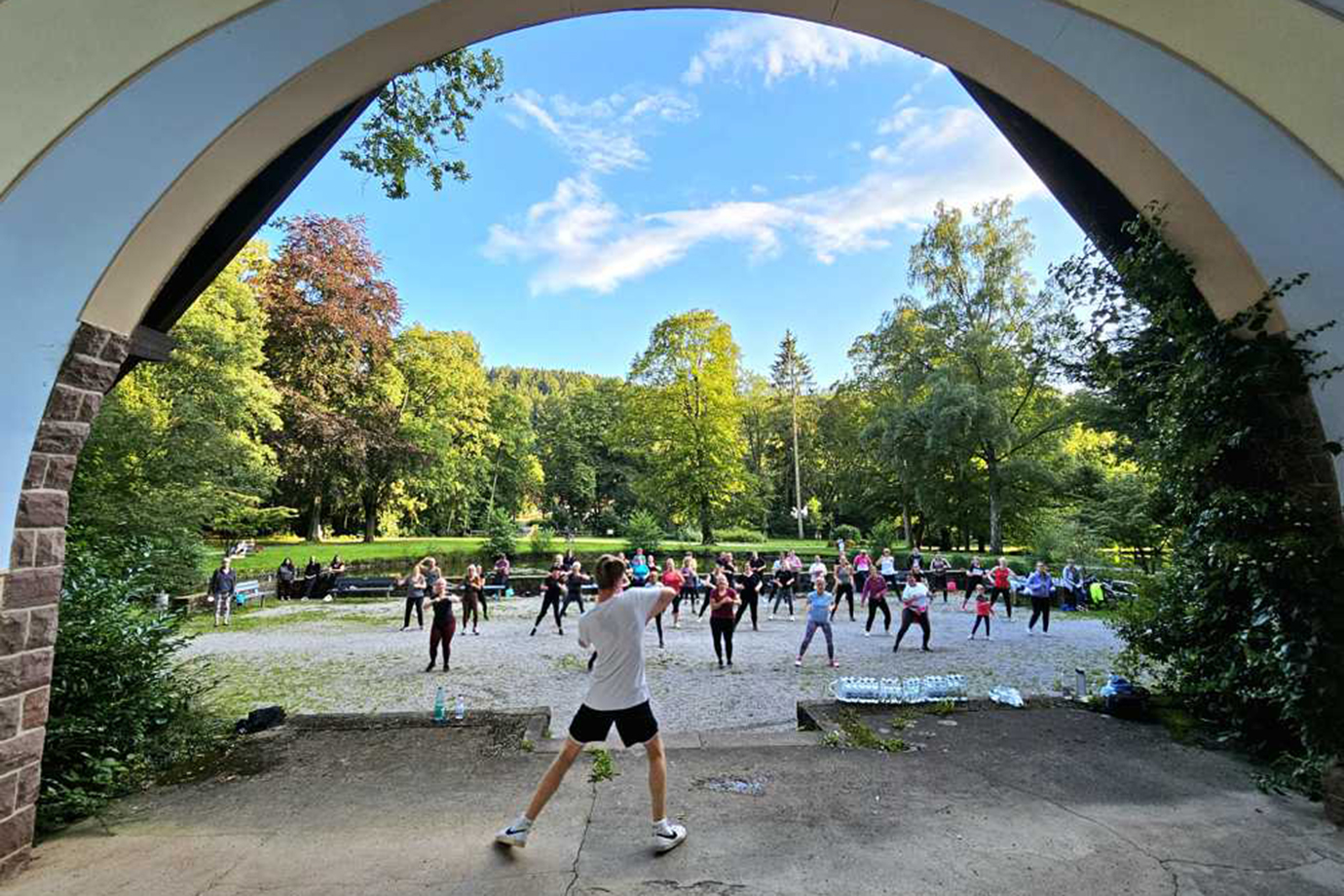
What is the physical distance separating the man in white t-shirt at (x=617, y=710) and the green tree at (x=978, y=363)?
23.7 metres

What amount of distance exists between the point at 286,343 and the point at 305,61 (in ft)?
95.9

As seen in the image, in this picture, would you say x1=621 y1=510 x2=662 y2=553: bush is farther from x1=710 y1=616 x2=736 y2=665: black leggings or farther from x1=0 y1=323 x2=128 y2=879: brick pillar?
x1=0 y1=323 x2=128 y2=879: brick pillar

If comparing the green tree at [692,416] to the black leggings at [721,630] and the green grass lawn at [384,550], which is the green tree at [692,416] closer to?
the green grass lawn at [384,550]

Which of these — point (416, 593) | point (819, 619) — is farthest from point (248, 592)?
point (819, 619)

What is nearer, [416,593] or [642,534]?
[416,593]

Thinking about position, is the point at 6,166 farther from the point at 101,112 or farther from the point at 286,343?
the point at 286,343

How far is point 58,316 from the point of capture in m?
3.60

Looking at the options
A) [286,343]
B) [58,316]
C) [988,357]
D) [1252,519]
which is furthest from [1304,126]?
[286,343]

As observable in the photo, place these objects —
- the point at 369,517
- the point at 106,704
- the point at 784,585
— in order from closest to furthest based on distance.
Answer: the point at 106,704, the point at 784,585, the point at 369,517

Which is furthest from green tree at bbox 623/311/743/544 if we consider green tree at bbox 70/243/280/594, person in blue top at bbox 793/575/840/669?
person in blue top at bbox 793/575/840/669

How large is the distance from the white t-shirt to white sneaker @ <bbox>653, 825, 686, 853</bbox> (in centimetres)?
73

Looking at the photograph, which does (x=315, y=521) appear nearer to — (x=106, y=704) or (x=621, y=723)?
Result: (x=106, y=704)

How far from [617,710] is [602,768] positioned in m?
1.42

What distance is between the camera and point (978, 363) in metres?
26.3
